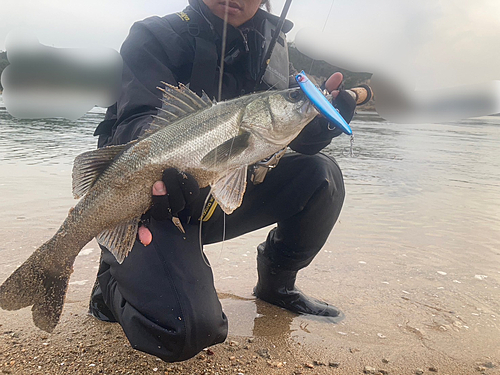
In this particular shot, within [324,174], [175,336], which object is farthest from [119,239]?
[324,174]

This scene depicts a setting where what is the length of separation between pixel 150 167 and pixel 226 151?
1.47 feet

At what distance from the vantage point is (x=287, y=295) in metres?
3.55

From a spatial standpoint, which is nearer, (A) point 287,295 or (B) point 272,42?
(B) point 272,42

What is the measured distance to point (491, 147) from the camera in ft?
54.0

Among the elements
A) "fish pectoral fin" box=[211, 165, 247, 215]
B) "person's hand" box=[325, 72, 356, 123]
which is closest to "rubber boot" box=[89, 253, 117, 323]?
"fish pectoral fin" box=[211, 165, 247, 215]

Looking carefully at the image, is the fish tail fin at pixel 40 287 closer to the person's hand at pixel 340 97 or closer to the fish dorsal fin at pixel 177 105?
the fish dorsal fin at pixel 177 105

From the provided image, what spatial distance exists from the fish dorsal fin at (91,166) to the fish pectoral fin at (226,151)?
1.60 feet

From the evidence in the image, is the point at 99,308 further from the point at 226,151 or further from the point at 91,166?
the point at 226,151

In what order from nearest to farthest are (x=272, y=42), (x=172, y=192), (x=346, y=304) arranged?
(x=172, y=192) → (x=272, y=42) → (x=346, y=304)

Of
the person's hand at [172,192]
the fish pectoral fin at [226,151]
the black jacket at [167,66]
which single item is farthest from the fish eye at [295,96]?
the person's hand at [172,192]

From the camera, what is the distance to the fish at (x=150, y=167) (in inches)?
98.0

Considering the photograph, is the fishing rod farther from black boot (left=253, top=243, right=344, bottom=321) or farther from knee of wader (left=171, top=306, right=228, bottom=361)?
knee of wader (left=171, top=306, right=228, bottom=361)

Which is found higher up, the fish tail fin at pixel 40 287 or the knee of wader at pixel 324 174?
the knee of wader at pixel 324 174

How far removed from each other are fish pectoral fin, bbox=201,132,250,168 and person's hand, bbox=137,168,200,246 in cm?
14
